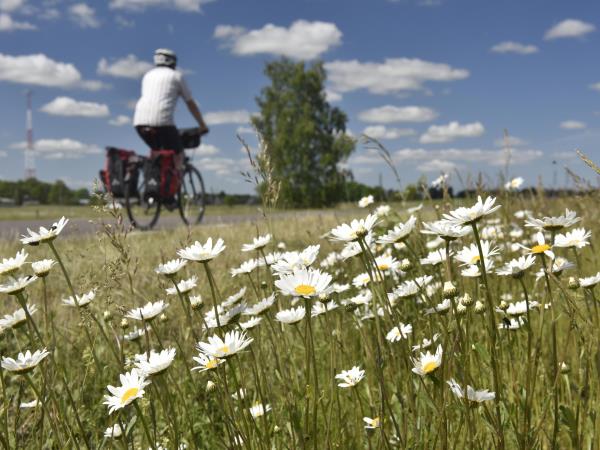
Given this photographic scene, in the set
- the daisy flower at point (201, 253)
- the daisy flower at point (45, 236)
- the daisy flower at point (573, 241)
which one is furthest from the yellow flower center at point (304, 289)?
the daisy flower at point (573, 241)

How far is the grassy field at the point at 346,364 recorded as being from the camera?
1.15 m

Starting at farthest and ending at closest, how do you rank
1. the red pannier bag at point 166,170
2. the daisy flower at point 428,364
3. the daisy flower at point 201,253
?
the red pannier bag at point 166,170 → the daisy flower at point 201,253 → the daisy flower at point 428,364

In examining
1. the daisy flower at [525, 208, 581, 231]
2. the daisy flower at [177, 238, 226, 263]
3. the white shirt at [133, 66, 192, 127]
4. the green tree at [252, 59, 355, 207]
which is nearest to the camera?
the daisy flower at [525, 208, 581, 231]

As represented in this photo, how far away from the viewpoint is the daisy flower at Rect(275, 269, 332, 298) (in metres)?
1.20

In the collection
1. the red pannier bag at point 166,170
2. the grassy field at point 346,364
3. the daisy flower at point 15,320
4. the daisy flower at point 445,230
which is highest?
the red pannier bag at point 166,170

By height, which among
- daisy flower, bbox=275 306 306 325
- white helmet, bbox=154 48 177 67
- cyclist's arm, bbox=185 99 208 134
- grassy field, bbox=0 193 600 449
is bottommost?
grassy field, bbox=0 193 600 449

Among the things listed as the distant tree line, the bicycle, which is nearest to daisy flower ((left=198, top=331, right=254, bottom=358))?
the bicycle

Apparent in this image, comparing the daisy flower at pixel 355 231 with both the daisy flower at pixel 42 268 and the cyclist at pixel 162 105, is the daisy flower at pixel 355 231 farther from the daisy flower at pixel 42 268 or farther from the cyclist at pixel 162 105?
the cyclist at pixel 162 105

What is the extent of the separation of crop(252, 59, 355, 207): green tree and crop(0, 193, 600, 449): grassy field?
115ft

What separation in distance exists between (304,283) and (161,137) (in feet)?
23.5

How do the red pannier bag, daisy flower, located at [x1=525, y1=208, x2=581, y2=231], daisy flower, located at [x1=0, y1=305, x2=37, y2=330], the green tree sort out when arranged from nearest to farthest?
daisy flower, located at [x1=525, y1=208, x2=581, y2=231] → daisy flower, located at [x1=0, y1=305, x2=37, y2=330] → the red pannier bag → the green tree

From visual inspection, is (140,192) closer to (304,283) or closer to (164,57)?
(164,57)

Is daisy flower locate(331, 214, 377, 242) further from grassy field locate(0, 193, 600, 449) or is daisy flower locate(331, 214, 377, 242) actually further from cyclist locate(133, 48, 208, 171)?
cyclist locate(133, 48, 208, 171)

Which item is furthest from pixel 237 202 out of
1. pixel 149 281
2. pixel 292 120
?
pixel 149 281
